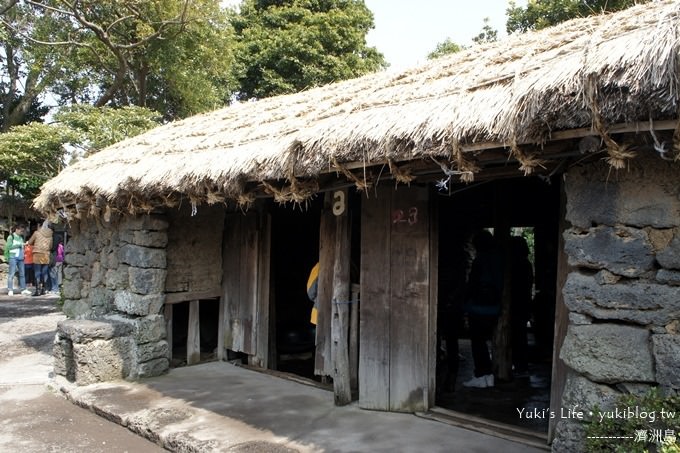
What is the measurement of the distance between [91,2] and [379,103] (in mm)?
12021

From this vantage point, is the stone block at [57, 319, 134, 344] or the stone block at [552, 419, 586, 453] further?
the stone block at [57, 319, 134, 344]

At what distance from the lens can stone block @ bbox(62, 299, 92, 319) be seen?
7367 millimetres

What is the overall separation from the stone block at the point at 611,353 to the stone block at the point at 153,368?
4.59 meters

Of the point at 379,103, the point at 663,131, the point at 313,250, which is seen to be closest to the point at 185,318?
the point at 313,250

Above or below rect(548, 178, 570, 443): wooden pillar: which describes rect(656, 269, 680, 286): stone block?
above

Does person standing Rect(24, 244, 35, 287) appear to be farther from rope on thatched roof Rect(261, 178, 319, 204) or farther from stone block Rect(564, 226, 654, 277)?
stone block Rect(564, 226, 654, 277)

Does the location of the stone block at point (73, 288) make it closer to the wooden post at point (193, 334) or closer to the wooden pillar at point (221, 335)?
the wooden post at point (193, 334)

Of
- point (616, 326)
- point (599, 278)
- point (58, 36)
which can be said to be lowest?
point (616, 326)

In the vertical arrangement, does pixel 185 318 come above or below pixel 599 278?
below

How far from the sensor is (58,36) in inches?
576

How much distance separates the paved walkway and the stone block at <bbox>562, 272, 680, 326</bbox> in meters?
1.32

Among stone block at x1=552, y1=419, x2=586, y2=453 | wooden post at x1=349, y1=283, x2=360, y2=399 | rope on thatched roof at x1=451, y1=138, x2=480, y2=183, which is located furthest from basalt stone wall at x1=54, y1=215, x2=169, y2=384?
stone block at x1=552, y1=419, x2=586, y2=453

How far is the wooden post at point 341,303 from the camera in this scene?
16.4 ft

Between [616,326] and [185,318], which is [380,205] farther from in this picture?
[185,318]
